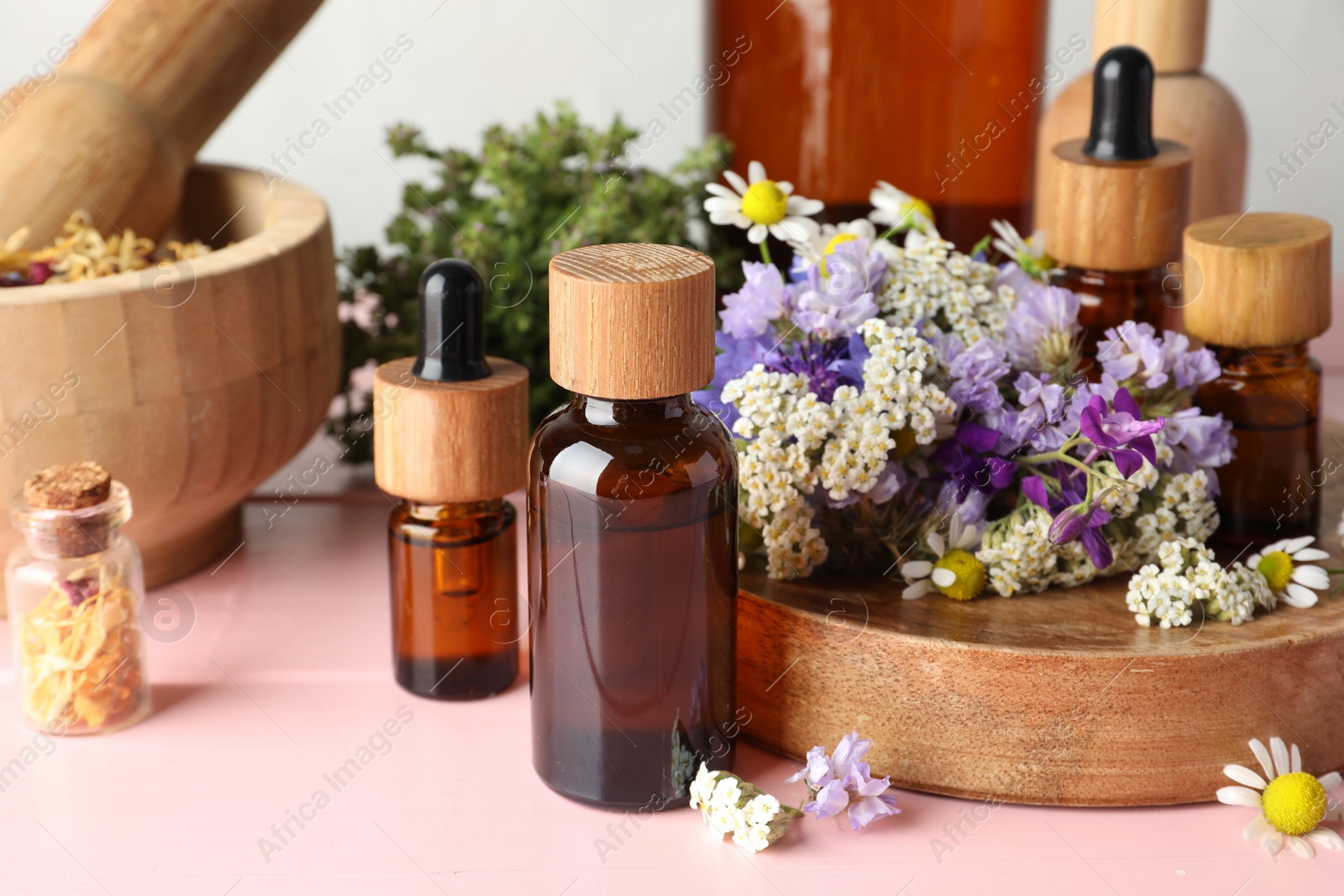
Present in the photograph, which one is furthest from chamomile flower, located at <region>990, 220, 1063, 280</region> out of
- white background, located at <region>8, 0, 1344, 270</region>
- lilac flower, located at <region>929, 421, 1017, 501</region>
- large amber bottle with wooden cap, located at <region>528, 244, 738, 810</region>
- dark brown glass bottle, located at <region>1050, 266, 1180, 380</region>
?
white background, located at <region>8, 0, 1344, 270</region>

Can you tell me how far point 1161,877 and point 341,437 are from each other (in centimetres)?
57

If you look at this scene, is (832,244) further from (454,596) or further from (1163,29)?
(1163,29)

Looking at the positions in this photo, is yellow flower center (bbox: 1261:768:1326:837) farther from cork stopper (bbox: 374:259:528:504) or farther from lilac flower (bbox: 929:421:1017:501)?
cork stopper (bbox: 374:259:528:504)

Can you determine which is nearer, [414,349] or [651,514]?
[651,514]

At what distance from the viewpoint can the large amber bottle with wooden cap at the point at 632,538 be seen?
50cm

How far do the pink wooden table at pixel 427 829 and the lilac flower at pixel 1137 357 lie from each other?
181 millimetres

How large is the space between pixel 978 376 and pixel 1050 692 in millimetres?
142

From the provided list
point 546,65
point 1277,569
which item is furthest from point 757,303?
point 546,65

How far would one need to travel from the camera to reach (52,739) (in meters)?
0.62

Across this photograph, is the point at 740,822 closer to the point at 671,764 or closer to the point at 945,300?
the point at 671,764

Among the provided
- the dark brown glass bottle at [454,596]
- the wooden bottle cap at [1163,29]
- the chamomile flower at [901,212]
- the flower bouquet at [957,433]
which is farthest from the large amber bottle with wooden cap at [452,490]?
the wooden bottle cap at [1163,29]

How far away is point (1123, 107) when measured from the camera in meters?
0.65

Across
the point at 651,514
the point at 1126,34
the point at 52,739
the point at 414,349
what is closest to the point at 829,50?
the point at 1126,34

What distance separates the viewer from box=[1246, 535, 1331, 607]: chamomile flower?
1.91 feet
